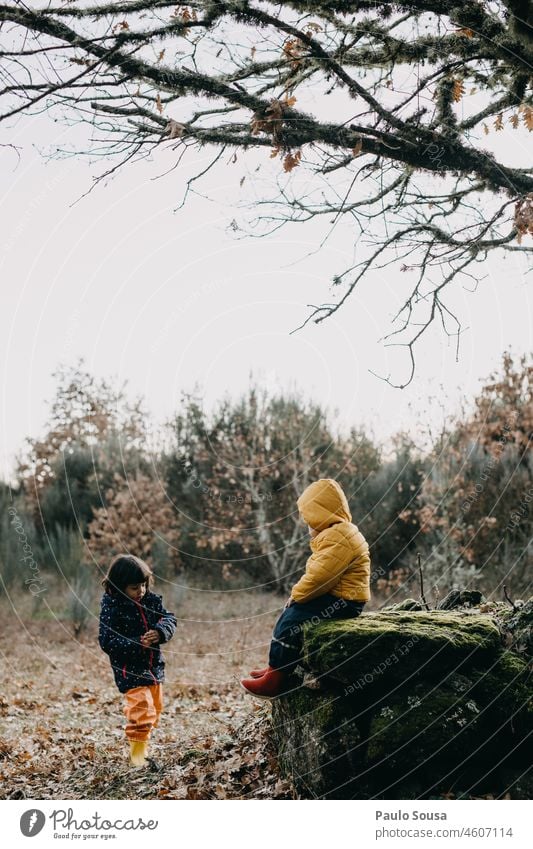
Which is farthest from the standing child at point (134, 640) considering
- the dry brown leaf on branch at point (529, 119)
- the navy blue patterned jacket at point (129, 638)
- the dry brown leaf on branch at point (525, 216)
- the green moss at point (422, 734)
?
the dry brown leaf on branch at point (529, 119)

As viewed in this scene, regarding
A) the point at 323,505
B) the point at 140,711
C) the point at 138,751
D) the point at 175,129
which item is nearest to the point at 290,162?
the point at 175,129

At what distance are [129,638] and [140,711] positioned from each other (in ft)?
1.51

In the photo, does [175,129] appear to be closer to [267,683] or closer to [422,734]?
[267,683]

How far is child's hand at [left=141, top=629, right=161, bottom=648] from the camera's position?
455cm

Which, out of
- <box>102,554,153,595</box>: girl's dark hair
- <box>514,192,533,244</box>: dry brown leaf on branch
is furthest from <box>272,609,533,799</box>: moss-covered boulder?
<box>514,192,533,244</box>: dry brown leaf on branch

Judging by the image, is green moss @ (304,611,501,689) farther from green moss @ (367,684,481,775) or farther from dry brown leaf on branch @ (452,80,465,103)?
dry brown leaf on branch @ (452,80,465,103)

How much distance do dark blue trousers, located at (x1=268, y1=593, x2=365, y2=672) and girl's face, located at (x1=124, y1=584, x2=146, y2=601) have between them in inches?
35.1

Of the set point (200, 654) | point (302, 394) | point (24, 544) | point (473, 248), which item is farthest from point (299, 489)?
point (473, 248)

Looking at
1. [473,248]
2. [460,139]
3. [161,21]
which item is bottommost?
[473,248]

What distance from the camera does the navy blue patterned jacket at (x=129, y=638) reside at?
15.1 feet

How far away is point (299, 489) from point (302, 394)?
1.76 metres

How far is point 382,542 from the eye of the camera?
13.9 meters

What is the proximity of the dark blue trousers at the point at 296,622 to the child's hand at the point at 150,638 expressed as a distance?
0.76m
